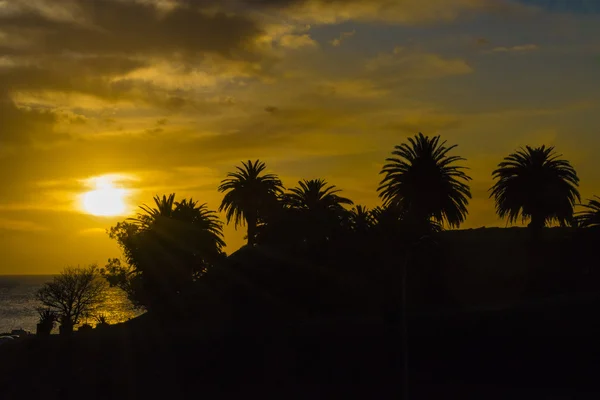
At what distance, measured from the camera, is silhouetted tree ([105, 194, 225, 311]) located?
92625 millimetres

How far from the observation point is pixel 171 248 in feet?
304

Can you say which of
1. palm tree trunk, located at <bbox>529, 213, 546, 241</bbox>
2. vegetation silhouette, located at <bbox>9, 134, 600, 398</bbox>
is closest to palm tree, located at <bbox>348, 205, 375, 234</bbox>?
vegetation silhouette, located at <bbox>9, 134, 600, 398</bbox>

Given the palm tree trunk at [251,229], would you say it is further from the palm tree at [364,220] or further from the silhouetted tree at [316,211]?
the palm tree at [364,220]

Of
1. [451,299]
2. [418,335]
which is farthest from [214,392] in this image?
[451,299]

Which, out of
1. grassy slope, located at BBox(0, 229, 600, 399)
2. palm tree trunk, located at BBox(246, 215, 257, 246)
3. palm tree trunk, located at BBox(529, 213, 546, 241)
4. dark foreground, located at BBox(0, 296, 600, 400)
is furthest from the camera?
palm tree trunk, located at BBox(246, 215, 257, 246)

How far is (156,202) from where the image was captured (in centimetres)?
9812

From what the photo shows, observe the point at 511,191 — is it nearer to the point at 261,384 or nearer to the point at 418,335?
the point at 418,335

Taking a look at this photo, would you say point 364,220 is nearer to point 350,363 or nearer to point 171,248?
point 350,363

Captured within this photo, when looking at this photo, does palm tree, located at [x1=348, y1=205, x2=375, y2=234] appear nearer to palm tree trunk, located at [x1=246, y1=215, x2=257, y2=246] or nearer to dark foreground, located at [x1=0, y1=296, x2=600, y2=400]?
dark foreground, located at [x1=0, y1=296, x2=600, y2=400]

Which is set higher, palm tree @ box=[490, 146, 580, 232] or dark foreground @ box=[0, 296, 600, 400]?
palm tree @ box=[490, 146, 580, 232]

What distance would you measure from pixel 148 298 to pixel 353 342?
4212 cm

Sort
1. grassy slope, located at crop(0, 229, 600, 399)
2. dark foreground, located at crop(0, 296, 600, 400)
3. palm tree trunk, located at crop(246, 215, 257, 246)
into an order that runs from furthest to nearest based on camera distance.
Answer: palm tree trunk, located at crop(246, 215, 257, 246) → grassy slope, located at crop(0, 229, 600, 399) → dark foreground, located at crop(0, 296, 600, 400)

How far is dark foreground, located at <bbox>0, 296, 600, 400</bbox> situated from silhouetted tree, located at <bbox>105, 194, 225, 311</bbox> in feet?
93.0

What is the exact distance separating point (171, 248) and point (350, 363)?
4275 cm
